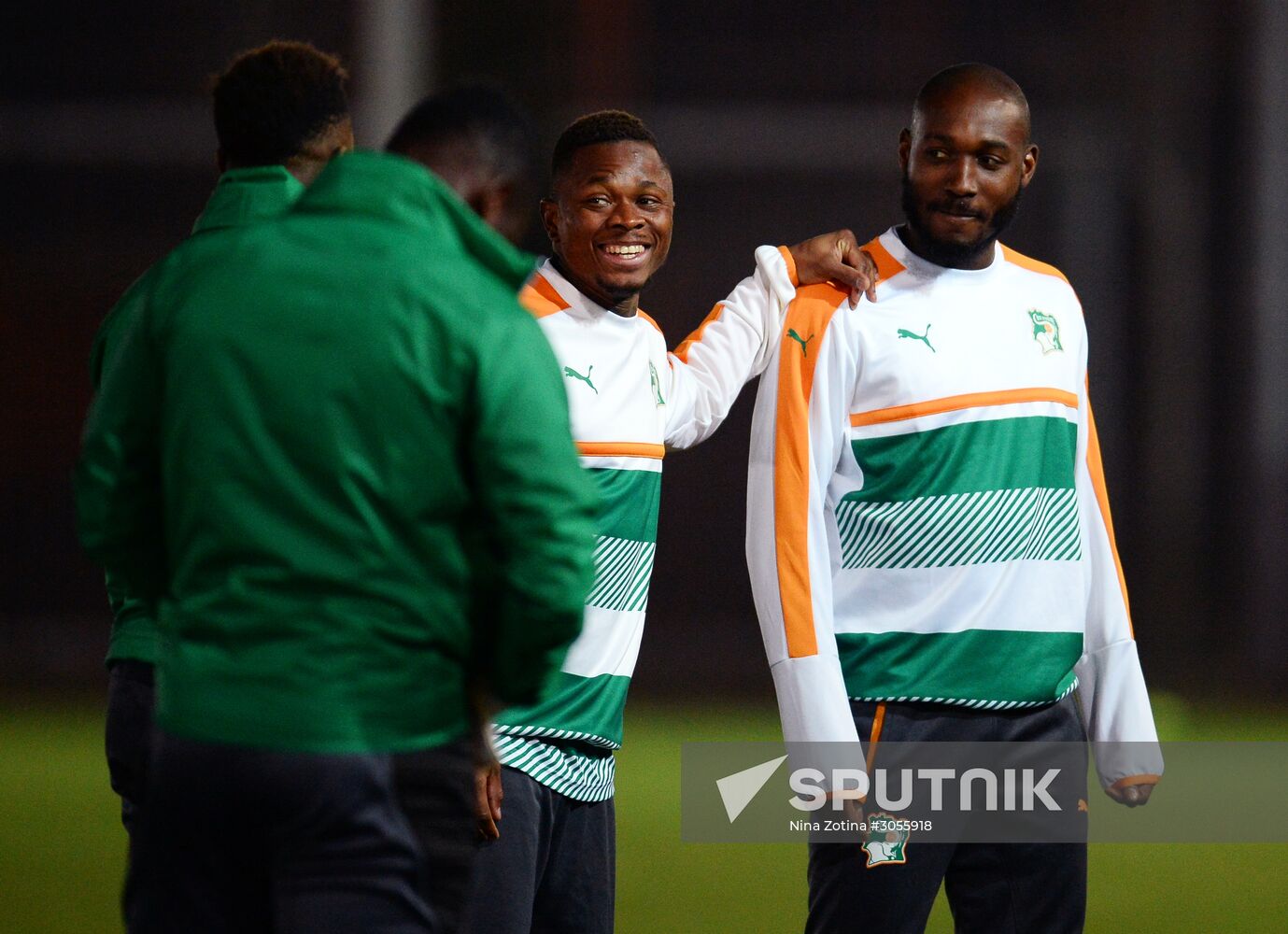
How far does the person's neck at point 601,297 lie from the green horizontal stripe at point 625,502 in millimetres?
257

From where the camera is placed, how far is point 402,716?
55.5 inches

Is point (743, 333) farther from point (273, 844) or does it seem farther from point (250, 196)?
point (273, 844)

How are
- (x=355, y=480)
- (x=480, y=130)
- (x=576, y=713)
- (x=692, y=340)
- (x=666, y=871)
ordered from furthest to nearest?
(x=666, y=871), (x=692, y=340), (x=576, y=713), (x=480, y=130), (x=355, y=480)

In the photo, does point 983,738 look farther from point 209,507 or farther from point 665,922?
point 665,922

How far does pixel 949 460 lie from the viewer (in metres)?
2.23

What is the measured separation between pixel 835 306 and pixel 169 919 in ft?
4.29

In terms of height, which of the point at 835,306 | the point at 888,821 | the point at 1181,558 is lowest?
the point at 1181,558

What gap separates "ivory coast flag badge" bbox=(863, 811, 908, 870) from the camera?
216 cm

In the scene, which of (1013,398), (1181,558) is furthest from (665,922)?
(1181,558)

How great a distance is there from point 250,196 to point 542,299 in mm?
569

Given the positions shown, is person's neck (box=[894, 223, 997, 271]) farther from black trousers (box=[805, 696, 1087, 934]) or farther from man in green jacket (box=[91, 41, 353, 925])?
man in green jacket (box=[91, 41, 353, 925])

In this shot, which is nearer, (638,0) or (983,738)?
(983,738)

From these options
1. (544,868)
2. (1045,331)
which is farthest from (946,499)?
(544,868)

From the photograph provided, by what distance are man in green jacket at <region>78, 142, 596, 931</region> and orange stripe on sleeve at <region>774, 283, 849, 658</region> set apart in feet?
2.56
